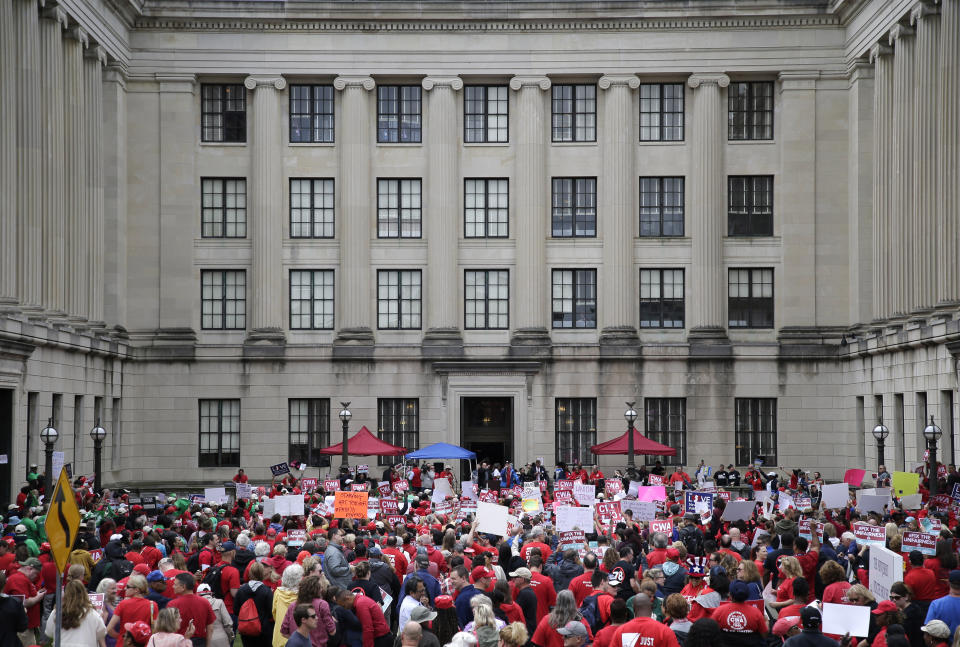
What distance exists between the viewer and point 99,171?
4856cm

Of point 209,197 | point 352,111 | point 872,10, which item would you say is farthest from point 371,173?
point 872,10

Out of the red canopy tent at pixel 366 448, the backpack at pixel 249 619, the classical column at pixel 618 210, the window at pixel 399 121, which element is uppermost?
the window at pixel 399 121

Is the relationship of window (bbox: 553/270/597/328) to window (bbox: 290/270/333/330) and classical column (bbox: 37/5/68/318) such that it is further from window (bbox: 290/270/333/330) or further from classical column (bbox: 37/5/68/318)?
classical column (bbox: 37/5/68/318)

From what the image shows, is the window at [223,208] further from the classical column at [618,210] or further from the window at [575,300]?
the classical column at [618,210]

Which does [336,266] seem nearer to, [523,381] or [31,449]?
[523,381]

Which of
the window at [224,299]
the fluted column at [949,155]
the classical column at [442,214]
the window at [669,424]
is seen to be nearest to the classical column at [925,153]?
the fluted column at [949,155]

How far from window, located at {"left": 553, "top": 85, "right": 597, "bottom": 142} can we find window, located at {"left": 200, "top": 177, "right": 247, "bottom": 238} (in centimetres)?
1301

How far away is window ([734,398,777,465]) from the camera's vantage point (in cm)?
5144

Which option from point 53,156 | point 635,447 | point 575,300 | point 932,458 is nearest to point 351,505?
point 932,458

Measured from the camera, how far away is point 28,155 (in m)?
41.7

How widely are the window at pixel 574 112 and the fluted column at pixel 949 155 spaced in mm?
14508

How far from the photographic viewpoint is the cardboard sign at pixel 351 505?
1022 inches

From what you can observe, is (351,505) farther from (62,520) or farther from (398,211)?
(398,211)

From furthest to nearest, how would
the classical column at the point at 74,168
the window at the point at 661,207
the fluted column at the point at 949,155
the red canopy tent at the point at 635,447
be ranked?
the window at the point at 661,207 → the classical column at the point at 74,168 → the red canopy tent at the point at 635,447 → the fluted column at the point at 949,155
